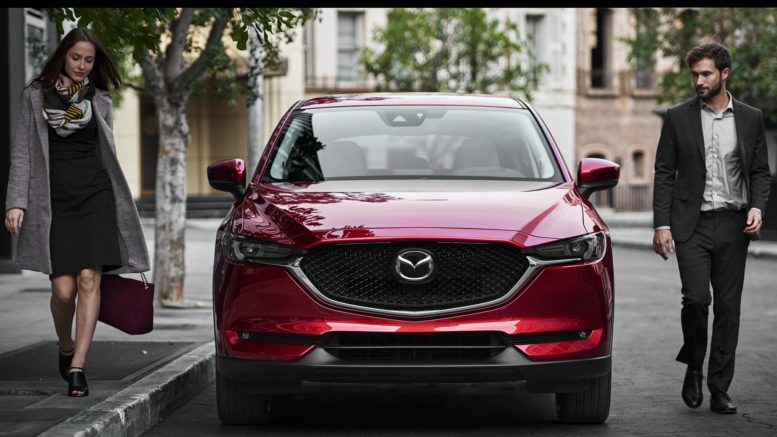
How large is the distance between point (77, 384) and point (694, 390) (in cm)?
319

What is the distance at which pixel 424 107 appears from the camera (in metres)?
7.89

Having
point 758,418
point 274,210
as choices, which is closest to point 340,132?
point 274,210

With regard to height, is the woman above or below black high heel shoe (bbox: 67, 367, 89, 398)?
above

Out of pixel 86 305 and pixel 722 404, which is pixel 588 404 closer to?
pixel 722 404

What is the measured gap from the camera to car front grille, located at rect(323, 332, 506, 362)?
628 centimetres

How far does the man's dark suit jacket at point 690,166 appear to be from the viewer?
7.32m

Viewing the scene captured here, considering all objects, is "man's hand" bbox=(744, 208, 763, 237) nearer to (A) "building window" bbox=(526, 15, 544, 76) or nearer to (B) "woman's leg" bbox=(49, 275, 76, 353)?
(B) "woman's leg" bbox=(49, 275, 76, 353)

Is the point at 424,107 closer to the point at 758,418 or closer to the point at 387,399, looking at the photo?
the point at 387,399

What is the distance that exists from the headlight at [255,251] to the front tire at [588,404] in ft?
5.22

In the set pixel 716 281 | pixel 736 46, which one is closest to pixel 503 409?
pixel 716 281

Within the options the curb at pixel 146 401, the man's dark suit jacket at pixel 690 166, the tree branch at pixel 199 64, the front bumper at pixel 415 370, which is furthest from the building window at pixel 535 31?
the front bumper at pixel 415 370

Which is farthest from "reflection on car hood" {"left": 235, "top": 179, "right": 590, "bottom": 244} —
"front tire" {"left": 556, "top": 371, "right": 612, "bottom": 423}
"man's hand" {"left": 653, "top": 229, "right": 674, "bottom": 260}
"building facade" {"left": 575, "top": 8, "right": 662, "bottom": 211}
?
"building facade" {"left": 575, "top": 8, "right": 662, "bottom": 211}

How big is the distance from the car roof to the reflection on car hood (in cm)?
102
